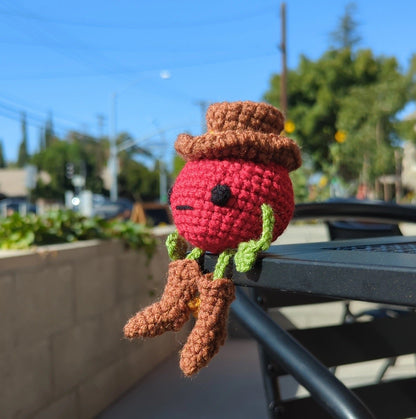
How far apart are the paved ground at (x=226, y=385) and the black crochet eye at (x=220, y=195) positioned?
9.05ft

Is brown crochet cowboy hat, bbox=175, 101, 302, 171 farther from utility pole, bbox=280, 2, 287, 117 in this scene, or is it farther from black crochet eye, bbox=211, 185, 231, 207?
utility pole, bbox=280, 2, 287, 117

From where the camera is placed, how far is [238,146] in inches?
31.1

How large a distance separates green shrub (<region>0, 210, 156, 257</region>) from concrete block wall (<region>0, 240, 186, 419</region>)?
0.11 m

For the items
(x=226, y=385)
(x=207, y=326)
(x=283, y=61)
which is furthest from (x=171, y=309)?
(x=283, y=61)

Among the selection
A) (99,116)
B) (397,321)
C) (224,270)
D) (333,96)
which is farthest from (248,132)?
(99,116)

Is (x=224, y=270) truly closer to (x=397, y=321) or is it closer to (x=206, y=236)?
(x=206, y=236)

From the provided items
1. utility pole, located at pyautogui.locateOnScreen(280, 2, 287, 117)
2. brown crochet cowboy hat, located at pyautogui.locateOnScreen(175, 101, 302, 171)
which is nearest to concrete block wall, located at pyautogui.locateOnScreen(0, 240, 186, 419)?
brown crochet cowboy hat, located at pyautogui.locateOnScreen(175, 101, 302, 171)

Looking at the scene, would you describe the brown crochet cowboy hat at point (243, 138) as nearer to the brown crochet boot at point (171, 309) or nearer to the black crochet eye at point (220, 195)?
the black crochet eye at point (220, 195)

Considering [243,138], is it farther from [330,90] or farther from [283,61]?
[330,90]

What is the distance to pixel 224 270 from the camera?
79 cm

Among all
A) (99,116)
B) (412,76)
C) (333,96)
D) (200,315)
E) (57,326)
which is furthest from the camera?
(99,116)

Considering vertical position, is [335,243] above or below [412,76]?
below

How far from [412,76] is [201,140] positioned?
35947 millimetres

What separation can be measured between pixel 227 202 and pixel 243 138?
93 mm
